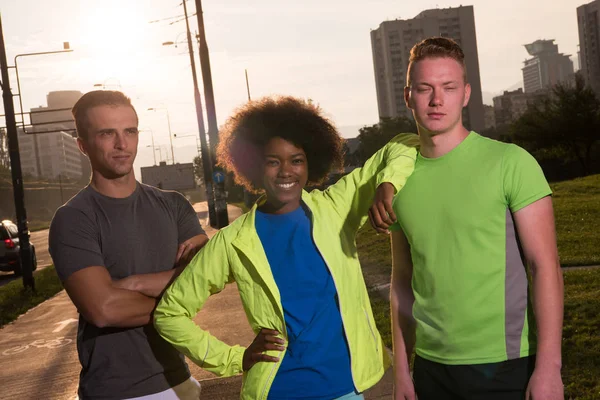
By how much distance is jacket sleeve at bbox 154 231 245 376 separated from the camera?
3203mm

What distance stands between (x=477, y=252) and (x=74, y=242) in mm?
1565

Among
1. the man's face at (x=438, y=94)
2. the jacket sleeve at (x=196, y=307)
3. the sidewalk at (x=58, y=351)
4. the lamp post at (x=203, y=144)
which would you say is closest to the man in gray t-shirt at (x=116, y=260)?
the jacket sleeve at (x=196, y=307)

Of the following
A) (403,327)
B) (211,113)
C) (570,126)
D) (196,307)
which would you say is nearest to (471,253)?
(403,327)

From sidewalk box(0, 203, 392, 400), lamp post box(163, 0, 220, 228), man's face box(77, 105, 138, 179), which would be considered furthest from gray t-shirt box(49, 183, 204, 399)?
lamp post box(163, 0, 220, 228)

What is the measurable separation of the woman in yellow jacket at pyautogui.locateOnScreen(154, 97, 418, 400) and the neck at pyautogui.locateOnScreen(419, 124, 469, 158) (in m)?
0.08

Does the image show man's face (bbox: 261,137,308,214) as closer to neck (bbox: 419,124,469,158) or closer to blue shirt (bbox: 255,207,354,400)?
blue shirt (bbox: 255,207,354,400)

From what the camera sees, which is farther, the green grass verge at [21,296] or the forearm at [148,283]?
the green grass verge at [21,296]

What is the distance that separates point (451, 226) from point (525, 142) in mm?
63617

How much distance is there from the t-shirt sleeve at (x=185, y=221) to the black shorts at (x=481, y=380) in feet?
3.75

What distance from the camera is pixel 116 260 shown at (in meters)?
3.39

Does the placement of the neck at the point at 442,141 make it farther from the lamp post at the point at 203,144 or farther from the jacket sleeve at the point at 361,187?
the lamp post at the point at 203,144

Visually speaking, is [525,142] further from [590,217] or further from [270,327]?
[270,327]

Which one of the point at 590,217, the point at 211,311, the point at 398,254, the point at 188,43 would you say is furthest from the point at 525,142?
the point at 398,254

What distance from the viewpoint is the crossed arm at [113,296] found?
328 cm
